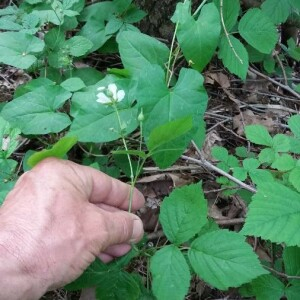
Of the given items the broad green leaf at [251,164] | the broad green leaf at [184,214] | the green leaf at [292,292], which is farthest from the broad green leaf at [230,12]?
the green leaf at [292,292]

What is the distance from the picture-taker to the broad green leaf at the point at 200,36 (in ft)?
5.88

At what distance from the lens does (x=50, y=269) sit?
1.17 m

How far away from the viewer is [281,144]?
5.58ft

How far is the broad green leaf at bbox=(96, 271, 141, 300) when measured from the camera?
1.45 meters

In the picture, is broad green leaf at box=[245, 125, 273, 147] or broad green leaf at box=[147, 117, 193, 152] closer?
broad green leaf at box=[147, 117, 193, 152]

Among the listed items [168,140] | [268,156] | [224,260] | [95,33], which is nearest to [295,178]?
[268,156]

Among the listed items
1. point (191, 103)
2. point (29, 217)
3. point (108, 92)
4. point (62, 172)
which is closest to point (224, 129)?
point (191, 103)

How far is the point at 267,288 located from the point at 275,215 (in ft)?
1.07

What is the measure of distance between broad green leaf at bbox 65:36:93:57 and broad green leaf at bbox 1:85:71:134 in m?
0.34

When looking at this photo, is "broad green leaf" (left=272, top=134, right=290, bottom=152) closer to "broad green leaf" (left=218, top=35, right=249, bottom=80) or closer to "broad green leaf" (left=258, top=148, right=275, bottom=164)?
"broad green leaf" (left=258, top=148, right=275, bottom=164)

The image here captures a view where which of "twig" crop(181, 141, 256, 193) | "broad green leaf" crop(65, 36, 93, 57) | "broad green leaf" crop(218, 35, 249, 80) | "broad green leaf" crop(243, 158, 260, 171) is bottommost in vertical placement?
"twig" crop(181, 141, 256, 193)

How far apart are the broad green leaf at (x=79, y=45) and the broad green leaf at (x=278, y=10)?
0.88 meters

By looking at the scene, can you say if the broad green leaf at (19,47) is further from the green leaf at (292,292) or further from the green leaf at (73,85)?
the green leaf at (292,292)

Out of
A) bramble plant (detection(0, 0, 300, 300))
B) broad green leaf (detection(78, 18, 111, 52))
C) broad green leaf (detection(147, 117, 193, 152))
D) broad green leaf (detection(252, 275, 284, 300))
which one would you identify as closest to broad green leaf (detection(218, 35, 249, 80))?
bramble plant (detection(0, 0, 300, 300))
